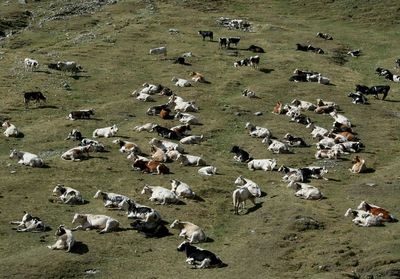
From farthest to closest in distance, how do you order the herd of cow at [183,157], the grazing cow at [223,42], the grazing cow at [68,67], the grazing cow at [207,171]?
1. the grazing cow at [223,42]
2. the grazing cow at [68,67]
3. the grazing cow at [207,171]
4. the herd of cow at [183,157]

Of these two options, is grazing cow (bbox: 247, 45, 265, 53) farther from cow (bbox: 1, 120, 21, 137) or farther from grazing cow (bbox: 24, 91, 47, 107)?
cow (bbox: 1, 120, 21, 137)

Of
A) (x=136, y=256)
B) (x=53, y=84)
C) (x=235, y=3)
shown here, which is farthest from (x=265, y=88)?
(x=235, y=3)

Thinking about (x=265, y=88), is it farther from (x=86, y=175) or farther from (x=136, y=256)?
(x=136, y=256)

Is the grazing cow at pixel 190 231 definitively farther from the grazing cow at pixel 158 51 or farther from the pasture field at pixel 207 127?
the grazing cow at pixel 158 51

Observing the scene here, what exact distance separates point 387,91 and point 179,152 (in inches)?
951

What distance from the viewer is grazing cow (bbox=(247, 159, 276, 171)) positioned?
1533 inches

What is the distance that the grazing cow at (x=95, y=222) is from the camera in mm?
28688

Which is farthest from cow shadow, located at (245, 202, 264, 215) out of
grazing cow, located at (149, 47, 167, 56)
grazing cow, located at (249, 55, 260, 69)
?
grazing cow, located at (149, 47, 167, 56)

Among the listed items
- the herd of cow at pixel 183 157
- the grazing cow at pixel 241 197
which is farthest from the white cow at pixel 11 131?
the grazing cow at pixel 241 197

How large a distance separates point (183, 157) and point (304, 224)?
11.7m

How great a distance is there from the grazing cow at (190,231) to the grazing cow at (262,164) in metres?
11.0

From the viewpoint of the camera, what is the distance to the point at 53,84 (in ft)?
186

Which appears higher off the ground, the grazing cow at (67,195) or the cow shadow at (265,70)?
the grazing cow at (67,195)

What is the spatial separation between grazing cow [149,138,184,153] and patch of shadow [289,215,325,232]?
42.7 ft
